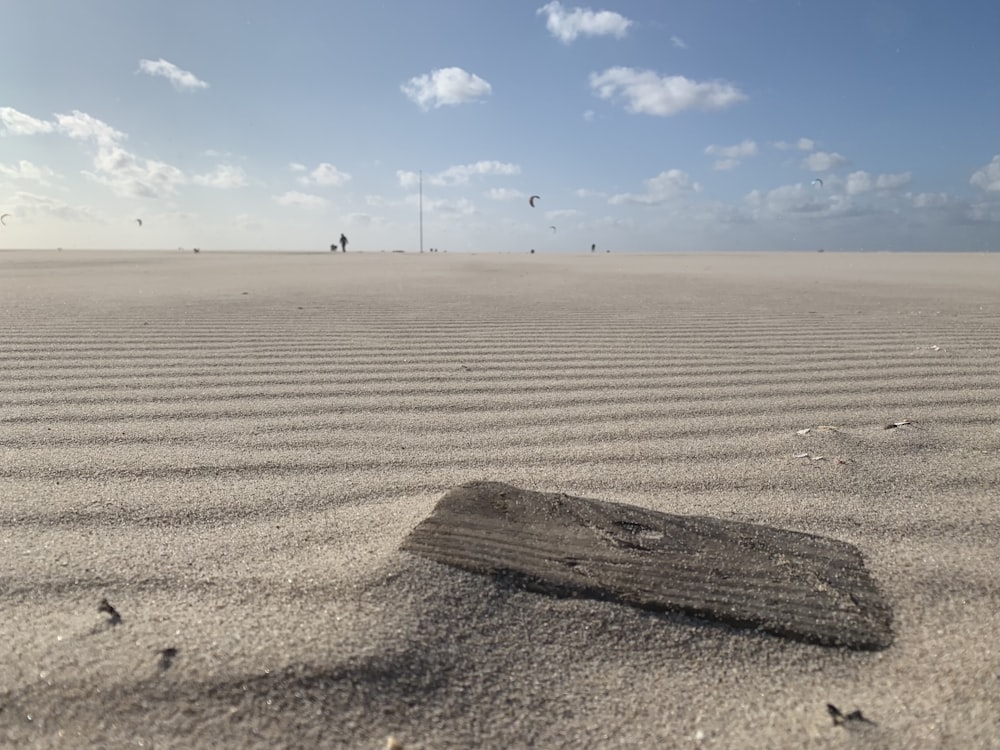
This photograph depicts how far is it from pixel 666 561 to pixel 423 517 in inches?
22.6

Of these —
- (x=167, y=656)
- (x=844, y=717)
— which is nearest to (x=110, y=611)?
(x=167, y=656)

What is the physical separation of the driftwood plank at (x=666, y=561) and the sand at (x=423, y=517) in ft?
0.15

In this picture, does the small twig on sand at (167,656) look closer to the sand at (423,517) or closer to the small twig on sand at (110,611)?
the sand at (423,517)

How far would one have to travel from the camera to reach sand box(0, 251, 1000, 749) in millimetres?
1039

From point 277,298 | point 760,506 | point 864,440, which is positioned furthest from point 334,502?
point 277,298

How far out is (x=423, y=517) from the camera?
64.7 inches

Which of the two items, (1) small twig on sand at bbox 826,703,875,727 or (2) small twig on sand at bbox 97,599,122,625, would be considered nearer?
(1) small twig on sand at bbox 826,703,875,727

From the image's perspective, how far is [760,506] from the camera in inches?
70.4

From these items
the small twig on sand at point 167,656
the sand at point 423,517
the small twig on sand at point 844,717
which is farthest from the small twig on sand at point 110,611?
the small twig on sand at point 844,717

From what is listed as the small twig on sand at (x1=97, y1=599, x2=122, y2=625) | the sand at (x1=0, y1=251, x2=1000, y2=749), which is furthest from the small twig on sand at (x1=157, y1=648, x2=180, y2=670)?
the small twig on sand at (x1=97, y1=599, x2=122, y2=625)

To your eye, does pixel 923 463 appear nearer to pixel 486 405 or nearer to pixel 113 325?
pixel 486 405

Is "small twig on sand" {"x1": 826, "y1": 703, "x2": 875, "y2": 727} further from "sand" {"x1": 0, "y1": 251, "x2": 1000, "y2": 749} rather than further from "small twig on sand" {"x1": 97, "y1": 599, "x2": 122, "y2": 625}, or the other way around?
"small twig on sand" {"x1": 97, "y1": 599, "x2": 122, "y2": 625}

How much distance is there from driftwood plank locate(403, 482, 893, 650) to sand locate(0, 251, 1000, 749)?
0.15 ft

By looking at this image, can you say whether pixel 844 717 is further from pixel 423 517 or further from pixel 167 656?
pixel 167 656
